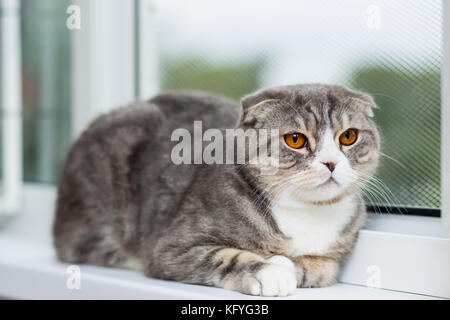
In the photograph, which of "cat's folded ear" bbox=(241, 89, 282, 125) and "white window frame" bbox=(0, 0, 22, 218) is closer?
"cat's folded ear" bbox=(241, 89, 282, 125)

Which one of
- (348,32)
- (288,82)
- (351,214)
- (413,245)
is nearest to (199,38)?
(288,82)

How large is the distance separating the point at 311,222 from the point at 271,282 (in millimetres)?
215

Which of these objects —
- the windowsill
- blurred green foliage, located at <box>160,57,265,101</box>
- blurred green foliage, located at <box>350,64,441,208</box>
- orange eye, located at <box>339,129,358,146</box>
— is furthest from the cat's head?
blurred green foliage, located at <box>160,57,265,101</box>

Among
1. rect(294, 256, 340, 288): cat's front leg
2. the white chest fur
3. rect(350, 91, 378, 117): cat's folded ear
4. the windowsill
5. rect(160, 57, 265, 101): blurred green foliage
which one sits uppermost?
rect(160, 57, 265, 101): blurred green foliage

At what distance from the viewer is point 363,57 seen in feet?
4.58

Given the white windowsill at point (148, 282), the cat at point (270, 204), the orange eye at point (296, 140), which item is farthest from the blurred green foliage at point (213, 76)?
the white windowsill at point (148, 282)

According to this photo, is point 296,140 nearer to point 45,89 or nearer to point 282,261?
point 282,261

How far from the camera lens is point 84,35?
185cm

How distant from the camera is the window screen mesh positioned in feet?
4.24

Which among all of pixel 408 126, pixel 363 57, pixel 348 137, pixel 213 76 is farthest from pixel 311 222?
pixel 213 76

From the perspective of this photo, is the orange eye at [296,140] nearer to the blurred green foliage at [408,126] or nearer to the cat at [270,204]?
the cat at [270,204]

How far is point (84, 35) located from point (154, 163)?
2.05 feet

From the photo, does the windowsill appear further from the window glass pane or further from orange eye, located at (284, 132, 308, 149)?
the window glass pane

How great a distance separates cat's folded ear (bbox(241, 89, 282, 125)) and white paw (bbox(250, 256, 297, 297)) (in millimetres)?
340
